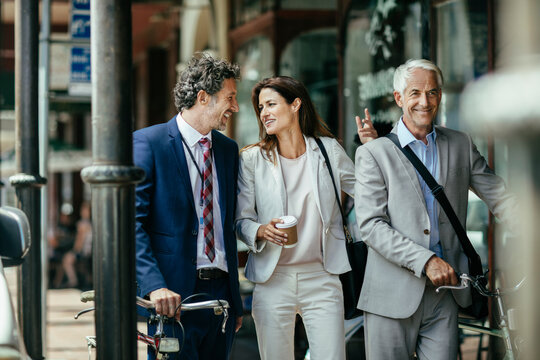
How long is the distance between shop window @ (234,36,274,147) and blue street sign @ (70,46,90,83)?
2.15 metres

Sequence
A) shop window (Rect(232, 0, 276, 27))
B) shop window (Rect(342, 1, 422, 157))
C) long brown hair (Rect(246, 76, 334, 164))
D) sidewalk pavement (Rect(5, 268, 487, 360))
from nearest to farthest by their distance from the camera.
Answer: long brown hair (Rect(246, 76, 334, 164)) < shop window (Rect(342, 1, 422, 157)) < sidewalk pavement (Rect(5, 268, 487, 360)) < shop window (Rect(232, 0, 276, 27))

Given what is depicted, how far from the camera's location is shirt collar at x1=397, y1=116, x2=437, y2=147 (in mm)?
3703

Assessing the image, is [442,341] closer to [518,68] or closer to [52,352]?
[518,68]

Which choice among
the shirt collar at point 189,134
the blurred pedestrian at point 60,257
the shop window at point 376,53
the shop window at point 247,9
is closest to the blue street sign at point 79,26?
the shop window at point 247,9

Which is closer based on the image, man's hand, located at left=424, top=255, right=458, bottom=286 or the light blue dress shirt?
man's hand, located at left=424, top=255, right=458, bottom=286

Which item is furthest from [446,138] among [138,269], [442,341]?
[138,269]

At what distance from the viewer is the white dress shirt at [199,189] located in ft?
12.1

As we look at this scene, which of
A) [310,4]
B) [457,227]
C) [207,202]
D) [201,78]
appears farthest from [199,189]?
[310,4]

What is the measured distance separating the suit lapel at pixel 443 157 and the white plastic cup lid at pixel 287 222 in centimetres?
67

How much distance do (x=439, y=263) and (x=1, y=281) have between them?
1.74 metres

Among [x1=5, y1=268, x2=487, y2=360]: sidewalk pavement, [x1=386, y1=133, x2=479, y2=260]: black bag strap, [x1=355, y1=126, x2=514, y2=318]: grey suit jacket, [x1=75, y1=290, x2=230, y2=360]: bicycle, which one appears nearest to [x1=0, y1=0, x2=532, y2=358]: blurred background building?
[x1=355, y1=126, x2=514, y2=318]: grey suit jacket

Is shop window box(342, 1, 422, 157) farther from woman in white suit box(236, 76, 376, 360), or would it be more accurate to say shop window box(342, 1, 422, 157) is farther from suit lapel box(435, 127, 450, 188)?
suit lapel box(435, 127, 450, 188)

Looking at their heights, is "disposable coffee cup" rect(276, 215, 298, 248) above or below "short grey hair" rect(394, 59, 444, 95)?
below

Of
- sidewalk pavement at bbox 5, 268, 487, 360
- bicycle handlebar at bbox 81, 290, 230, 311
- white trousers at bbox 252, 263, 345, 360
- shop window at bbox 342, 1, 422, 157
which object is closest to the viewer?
bicycle handlebar at bbox 81, 290, 230, 311
